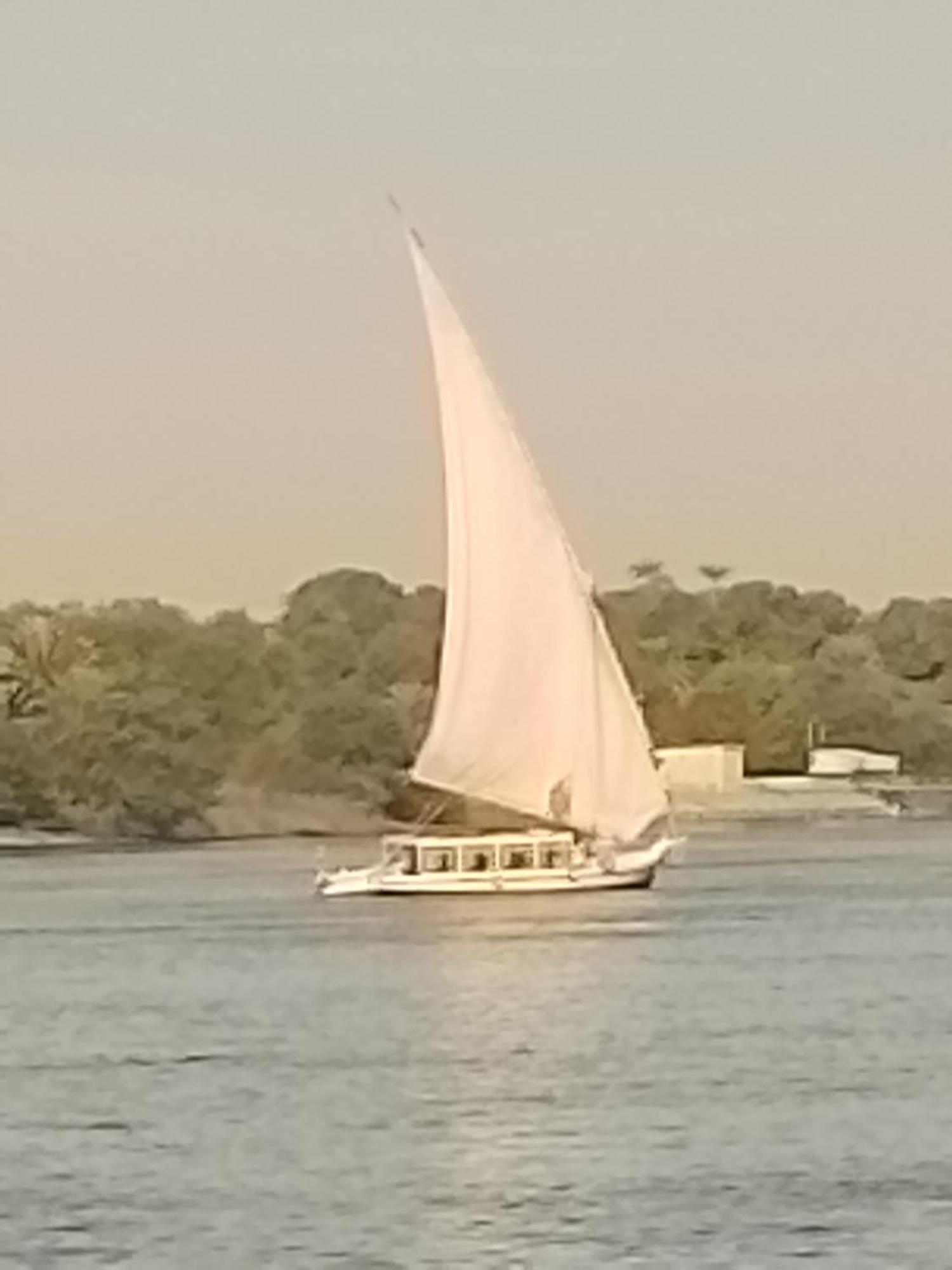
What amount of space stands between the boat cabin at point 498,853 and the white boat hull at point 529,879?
0.12 meters

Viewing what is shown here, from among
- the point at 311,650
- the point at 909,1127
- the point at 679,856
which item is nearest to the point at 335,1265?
the point at 909,1127

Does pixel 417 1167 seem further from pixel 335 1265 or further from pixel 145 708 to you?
pixel 145 708

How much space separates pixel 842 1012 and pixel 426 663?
127699 mm

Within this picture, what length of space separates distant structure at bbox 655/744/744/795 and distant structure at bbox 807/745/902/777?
6.53 metres

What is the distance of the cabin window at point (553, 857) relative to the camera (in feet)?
250

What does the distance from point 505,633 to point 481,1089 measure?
103ft

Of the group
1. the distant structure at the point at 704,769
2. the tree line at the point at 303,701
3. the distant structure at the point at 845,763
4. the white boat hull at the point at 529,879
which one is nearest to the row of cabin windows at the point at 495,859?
the white boat hull at the point at 529,879

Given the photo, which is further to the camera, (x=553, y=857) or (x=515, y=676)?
(x=553, y=857)

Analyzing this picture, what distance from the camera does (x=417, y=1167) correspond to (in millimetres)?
35312

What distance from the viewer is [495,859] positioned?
76.6 m

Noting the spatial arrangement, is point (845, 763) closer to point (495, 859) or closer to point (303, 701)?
point (303, 701)

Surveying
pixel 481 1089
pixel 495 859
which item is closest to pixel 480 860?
pixel 495 859

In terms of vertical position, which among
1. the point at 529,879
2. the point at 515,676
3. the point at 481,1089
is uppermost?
the point at 515,676

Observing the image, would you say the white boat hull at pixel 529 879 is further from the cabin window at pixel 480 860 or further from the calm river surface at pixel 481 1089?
the calm river surface at pixel 481 1089
